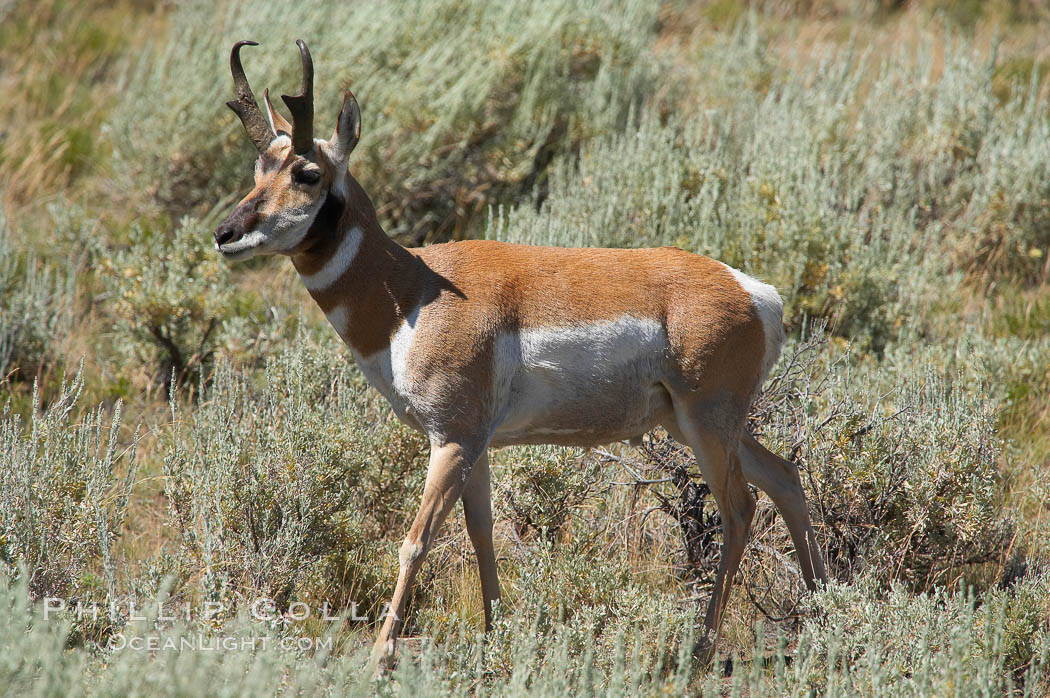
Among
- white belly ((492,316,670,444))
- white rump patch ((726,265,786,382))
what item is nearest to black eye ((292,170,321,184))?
white belly ((492,316,670,444))

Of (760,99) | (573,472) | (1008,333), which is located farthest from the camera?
(760,99)

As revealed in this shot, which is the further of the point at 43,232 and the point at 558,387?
the point at 43,232

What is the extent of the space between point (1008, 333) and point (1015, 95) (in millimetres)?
4005

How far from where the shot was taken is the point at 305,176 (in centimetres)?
444

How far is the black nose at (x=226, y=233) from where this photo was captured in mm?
A: 4258

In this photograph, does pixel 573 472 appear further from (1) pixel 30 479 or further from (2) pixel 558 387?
(1) pixel 30 479

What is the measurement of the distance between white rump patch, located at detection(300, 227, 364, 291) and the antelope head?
0.15 meters

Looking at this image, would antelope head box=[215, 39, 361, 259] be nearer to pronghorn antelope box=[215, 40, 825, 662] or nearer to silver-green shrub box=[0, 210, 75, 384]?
pronghorn antelope box=[215, 40, 825, 662]

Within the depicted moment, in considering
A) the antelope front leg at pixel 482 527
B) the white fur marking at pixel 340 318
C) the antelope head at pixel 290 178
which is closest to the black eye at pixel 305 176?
the antelope head at pixel 290 178

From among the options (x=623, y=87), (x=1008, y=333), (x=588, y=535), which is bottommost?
(x=1008, y=333)

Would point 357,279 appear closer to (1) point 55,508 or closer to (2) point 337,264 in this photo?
(2) point 337,264

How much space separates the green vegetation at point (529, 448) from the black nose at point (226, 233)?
0.97m

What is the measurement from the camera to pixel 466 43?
9773 mm

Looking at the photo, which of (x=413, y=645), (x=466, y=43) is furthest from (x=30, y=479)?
(x=466, y=43)
